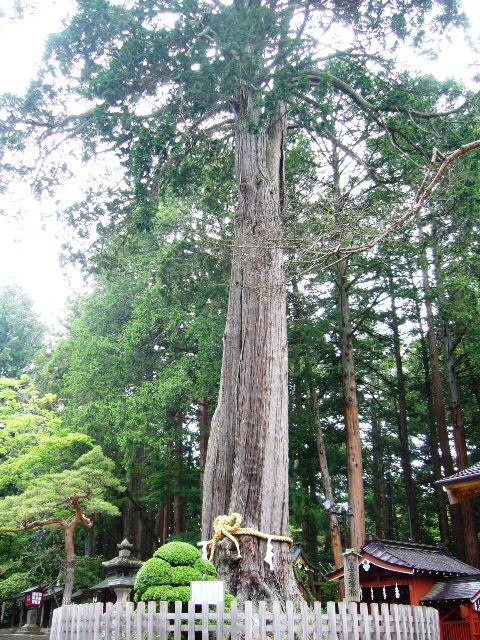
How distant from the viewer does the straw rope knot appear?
6.75 meters

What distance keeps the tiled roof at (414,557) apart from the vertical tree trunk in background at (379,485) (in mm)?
10742

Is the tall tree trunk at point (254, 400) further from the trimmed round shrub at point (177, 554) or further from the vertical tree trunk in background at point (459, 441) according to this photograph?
the vertical tree trunk in background at point (459, 441)

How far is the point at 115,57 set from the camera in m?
8.99

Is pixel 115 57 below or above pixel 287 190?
above

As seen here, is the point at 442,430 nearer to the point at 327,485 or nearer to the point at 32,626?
the point at 327,485

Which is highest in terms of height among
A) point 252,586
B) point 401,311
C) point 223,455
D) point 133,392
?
point 401,311

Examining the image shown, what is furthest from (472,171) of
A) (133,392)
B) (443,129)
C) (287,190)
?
(133,392)

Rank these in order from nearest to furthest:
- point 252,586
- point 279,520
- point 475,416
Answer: point 252,586 → point 279,520 → point 475,416

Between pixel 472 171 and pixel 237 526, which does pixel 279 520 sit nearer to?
pixel 237 526

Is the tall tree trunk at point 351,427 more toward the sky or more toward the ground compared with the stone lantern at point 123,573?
more toward the sky

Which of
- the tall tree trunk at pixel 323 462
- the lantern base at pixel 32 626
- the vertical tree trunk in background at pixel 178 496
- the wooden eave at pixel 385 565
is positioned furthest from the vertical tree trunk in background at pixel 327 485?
the lantern base at pixel 32 626

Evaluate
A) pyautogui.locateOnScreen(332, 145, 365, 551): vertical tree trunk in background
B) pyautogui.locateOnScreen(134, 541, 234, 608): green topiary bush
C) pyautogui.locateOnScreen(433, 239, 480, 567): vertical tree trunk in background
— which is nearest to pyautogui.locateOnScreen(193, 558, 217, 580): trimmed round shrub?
pyautogui.locateOnScreen(134, 541, 234, 608): green topiary bush

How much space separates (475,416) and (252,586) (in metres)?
17.9

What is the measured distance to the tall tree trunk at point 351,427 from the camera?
14.5m
